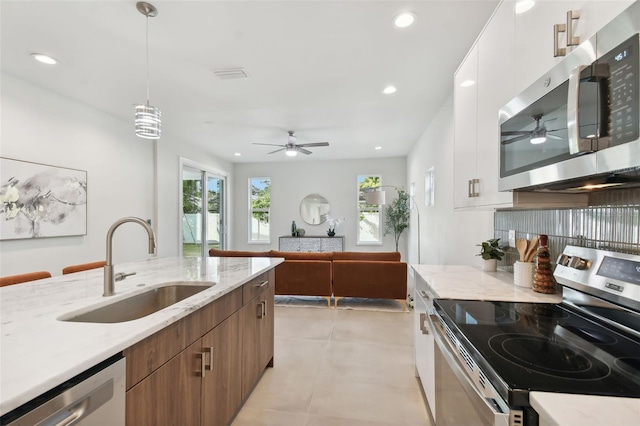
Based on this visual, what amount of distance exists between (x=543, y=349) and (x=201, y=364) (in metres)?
1.36

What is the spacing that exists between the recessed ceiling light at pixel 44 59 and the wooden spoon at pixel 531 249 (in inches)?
158

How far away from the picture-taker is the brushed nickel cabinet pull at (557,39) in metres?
0.99

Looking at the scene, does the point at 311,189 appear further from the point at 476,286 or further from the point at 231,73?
the point at 476,286

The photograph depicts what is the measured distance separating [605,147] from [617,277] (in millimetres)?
543

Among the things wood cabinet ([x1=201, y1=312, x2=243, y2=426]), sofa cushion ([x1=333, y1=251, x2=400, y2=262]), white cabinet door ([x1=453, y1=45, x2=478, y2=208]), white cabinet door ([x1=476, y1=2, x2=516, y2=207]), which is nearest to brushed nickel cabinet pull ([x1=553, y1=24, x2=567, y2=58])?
white cabinet door ([x1=476, y1=2, x2=516, y2=207])

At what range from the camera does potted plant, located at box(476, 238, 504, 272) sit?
6.54ft

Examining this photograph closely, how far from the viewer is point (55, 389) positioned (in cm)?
70

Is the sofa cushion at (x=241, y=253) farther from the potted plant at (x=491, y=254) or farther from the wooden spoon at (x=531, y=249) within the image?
the wooden spoon at (x=531, y=249)

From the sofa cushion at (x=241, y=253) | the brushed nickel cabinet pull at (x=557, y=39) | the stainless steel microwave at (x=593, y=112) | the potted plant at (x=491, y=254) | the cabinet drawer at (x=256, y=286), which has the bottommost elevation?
the sofa cushion at (x=241, y=253)

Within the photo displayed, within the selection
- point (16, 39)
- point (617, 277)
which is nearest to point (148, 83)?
point (16, 39)

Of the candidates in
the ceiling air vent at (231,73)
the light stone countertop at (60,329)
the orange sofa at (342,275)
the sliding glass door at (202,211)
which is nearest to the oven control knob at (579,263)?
the light stone countertop at (60,329)

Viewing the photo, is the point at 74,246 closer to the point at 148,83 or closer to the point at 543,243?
the point at 148,83

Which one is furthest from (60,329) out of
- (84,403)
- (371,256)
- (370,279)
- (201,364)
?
(371,256)

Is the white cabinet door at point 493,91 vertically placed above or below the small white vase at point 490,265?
above
